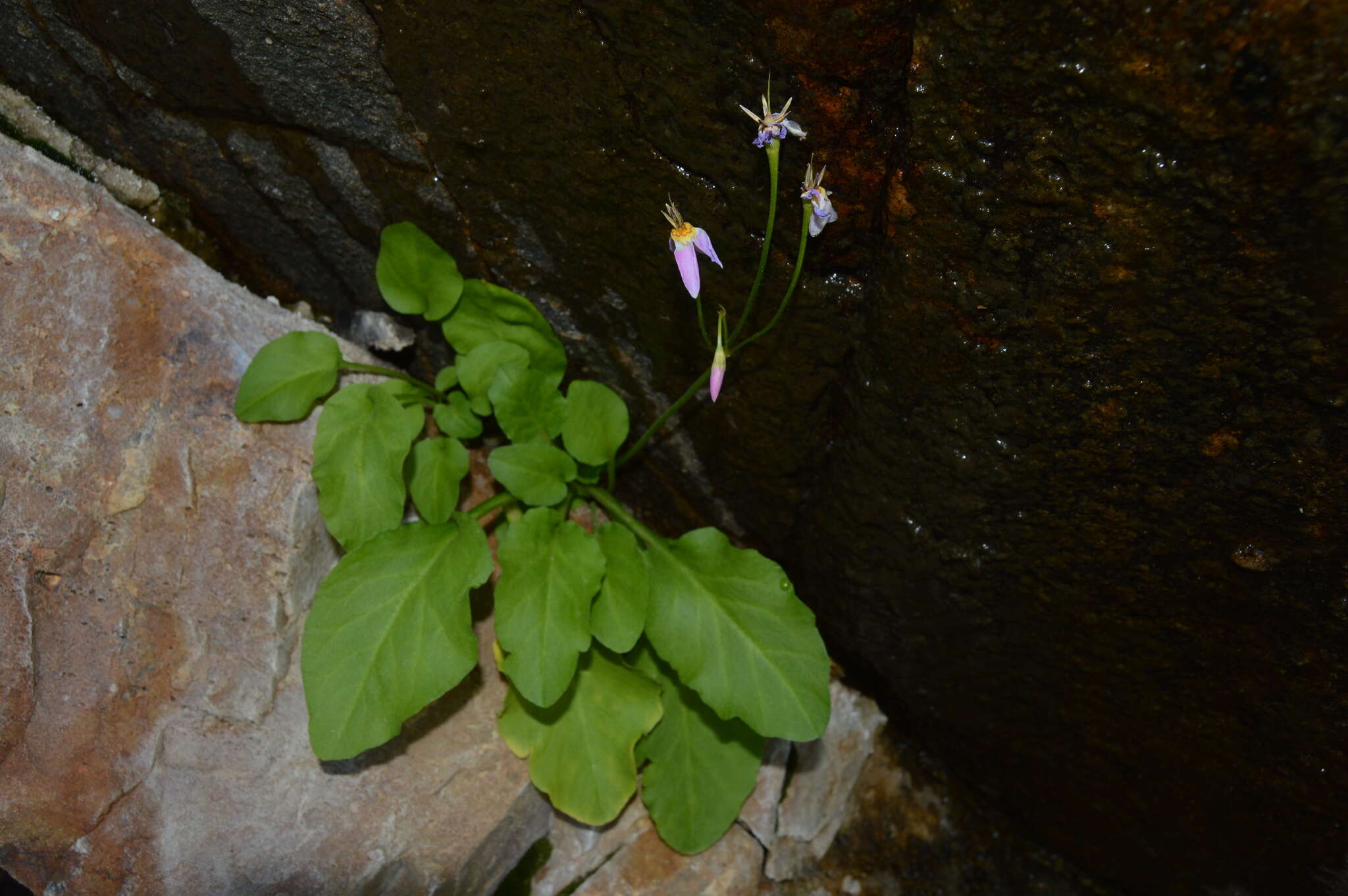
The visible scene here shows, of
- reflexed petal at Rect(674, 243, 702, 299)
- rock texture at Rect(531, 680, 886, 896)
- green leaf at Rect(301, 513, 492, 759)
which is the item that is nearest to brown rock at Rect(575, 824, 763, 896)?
rock texture at Rect(531, 680, 886, 896)

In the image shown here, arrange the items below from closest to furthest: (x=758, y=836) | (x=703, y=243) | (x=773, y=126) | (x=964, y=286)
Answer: (x=773, y=126) → (x=964, y=286) → (x=703, y=243) → (x=758, y=836)

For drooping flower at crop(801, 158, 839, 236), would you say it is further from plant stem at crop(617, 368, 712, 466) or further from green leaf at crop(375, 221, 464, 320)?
green leaf at crop(375, 221, 464, 320)

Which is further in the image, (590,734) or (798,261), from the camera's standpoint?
(590,734)

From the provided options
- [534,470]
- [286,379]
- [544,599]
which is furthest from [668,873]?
[286,379]

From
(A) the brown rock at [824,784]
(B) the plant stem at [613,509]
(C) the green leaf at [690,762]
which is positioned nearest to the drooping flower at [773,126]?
(B) the plant stem at [613,509]

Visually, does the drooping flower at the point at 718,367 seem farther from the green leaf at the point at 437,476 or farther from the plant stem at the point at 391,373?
the plant stem at the point at 391,373

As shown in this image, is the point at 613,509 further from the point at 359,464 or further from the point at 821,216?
the point at 821,216

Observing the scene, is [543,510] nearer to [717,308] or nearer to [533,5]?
[717,308]
